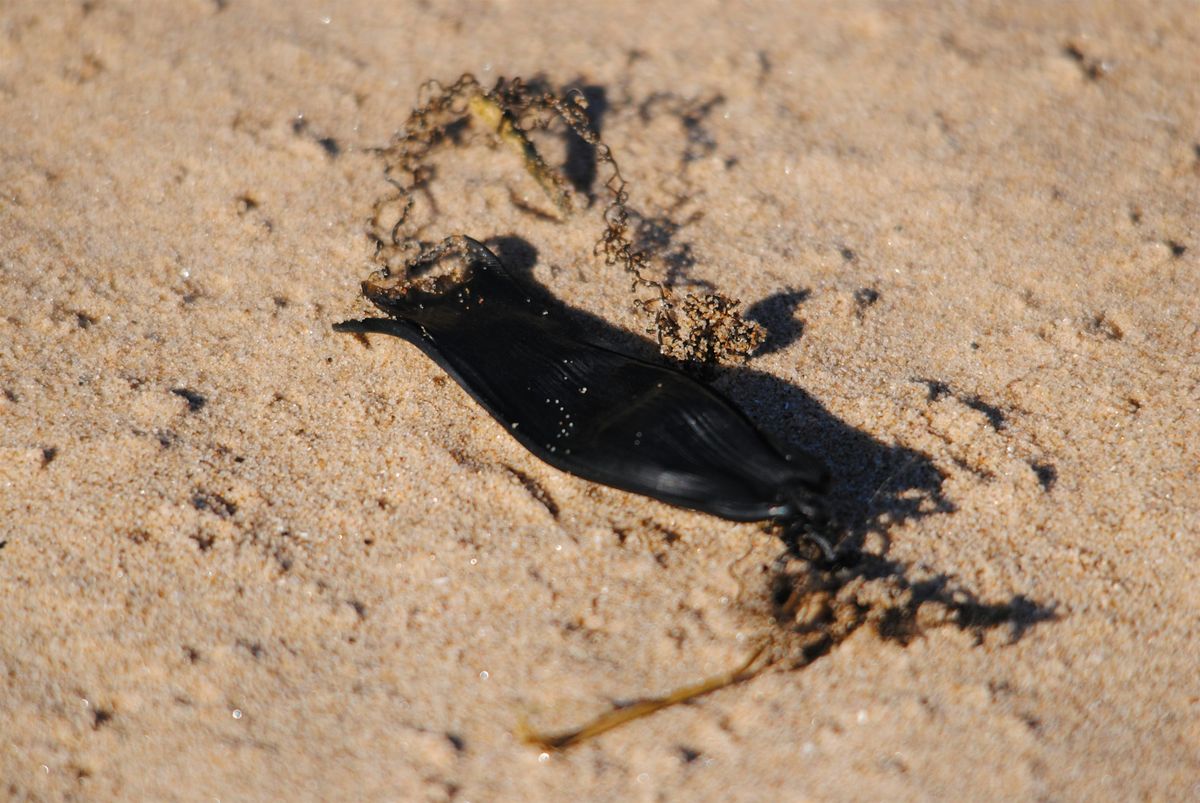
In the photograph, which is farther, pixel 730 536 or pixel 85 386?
pixel 85 386

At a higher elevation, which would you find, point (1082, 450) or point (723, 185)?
point (723, 185)

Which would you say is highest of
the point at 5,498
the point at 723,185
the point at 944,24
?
the point at 944,24

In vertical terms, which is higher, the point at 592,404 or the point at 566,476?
the point at 592,404

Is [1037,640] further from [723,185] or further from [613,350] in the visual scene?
[723,185]

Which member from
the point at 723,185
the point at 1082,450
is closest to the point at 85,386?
the point at 723,185

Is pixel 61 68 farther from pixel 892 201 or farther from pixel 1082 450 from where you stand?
pixel 1082 450

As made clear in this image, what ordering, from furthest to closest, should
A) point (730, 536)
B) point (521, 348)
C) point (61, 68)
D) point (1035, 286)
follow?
point (61, 68), point (1035, 286), point (521, 348), point (730, 536)

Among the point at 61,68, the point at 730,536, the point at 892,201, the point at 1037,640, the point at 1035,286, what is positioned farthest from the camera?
the point at 61,68
